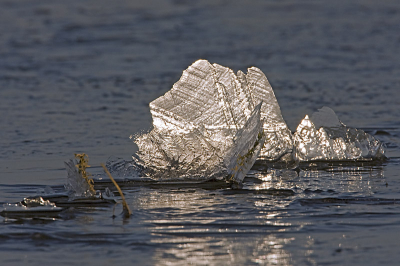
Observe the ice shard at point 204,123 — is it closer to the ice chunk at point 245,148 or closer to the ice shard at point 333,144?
the ice chunk at point 245,148

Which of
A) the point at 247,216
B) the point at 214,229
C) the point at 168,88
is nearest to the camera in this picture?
the point at 214,229

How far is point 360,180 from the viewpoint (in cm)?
439

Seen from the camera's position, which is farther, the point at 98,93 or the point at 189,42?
the point at 189,42

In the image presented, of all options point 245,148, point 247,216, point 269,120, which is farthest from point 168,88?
point 247,216

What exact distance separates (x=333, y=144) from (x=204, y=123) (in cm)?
103

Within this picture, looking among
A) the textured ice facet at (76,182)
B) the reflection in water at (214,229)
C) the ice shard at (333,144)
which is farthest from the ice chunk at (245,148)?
the textured ice facet at (76,182)

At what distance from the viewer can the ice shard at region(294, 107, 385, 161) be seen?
5070 millimetres

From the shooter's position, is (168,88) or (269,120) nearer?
(269,120)

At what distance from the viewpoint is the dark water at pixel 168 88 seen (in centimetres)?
314

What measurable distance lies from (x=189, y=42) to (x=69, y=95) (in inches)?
123

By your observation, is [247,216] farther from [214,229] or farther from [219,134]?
[219,134]

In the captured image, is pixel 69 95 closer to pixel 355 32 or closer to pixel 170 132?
pixel 170 132

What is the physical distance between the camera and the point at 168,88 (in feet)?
25.8

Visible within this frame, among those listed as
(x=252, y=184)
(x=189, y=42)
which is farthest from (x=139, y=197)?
(x=189, y=42)
